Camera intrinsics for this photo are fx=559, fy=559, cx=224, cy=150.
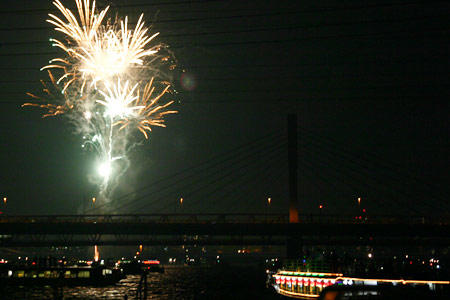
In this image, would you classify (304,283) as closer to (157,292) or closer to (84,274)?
(157,292)

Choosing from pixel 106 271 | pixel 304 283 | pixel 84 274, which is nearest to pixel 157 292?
pixel 84 274

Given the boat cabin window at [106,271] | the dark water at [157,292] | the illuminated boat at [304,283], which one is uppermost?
the illuminated boat at [304,283]

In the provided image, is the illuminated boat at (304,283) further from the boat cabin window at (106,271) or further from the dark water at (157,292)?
the boat cabin window at (106,271)

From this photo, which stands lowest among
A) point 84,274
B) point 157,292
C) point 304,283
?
point 157,292

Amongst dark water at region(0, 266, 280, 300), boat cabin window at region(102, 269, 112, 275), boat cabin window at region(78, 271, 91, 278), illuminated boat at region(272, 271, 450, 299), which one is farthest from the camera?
boat cabin window at region(102, 269, 112, 275)

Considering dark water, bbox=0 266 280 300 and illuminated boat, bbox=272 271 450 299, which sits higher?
illuminated boat, bbox=272 271 450 299

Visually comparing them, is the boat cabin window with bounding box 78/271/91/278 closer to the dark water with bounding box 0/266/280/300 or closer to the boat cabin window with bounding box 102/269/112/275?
the dark water with bounding box 0/266/280/300

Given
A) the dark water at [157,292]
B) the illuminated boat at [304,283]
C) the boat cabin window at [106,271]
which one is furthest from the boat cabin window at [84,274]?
the illuminated boat at [304,283]

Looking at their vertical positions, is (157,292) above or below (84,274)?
below

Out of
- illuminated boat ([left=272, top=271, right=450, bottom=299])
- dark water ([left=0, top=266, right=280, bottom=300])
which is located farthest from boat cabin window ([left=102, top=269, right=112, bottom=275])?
illuminated boat ([left=272, top=271, right=450, bottom=299])

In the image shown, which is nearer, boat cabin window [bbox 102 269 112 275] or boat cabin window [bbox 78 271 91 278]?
boat cabin window [bbox 78 271 91 278]

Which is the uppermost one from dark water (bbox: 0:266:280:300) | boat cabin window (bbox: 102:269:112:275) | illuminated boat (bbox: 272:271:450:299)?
illuminated boat (bbox: 272:271:450:299)

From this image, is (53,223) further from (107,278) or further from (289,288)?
(289,288)
